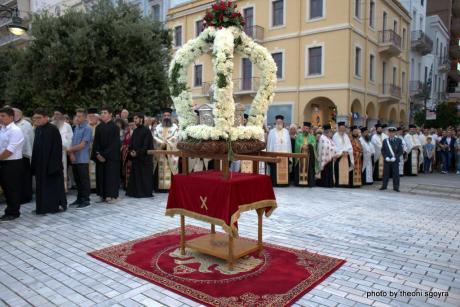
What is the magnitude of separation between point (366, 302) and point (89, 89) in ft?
37.8

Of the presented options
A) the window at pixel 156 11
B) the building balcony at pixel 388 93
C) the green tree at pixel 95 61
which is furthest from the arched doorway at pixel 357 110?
the window at pixel 156 11

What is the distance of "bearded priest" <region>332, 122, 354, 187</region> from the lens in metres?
11.5

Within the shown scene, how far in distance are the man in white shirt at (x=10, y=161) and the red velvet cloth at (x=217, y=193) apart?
3.48 meters

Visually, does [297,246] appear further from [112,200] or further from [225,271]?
[112,200]

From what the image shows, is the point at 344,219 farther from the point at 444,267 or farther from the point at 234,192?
the point at 234,192

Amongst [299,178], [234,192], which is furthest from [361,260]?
[299,178]

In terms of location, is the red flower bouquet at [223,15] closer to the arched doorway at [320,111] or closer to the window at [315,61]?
the window at [315,61]

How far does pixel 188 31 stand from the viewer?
28438 mm

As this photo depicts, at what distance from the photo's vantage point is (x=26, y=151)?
8.30 metres

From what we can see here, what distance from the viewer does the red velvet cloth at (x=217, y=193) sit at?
4.41 m

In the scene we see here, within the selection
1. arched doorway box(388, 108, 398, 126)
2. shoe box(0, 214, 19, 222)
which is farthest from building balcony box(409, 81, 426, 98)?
shoe box(0, 214, 19, 222)

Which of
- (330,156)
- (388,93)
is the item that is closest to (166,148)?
(330,156)

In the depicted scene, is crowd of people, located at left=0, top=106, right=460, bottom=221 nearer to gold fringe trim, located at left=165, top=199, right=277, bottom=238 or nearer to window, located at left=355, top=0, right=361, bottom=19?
gold fringe trim, located at left=165, top=199, right=277, bottom=238

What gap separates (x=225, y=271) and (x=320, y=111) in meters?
22.2
